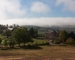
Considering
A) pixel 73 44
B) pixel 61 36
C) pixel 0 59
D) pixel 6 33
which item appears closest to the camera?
pixel 0 59

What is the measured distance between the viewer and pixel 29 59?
37.3 meters

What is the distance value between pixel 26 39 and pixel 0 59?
25119mm

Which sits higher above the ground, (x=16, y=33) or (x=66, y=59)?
(x=16, y=33)

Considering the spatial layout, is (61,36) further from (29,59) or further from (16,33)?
(29,59)

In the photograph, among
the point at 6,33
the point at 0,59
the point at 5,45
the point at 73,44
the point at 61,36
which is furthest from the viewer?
the point at 6,33

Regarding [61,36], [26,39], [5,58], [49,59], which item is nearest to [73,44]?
[61,36]

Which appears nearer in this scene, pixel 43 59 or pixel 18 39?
pixel 43 59

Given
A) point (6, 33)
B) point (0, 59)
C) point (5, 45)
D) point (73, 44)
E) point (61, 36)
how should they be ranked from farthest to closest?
point (6, 33)
point (61, 36)
point (73, 44)
point (5, 45)
point (0, 59)

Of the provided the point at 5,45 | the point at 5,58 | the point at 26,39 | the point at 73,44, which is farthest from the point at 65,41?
the point at 5,58

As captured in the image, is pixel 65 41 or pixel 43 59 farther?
pixel 65 41

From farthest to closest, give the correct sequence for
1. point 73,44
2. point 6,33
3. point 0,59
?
point 6,33, point 73,44, point 0,59

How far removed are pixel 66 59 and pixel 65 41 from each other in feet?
131

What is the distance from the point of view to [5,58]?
38.6 meters

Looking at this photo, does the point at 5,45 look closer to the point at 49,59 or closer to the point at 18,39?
the point at 18,39
